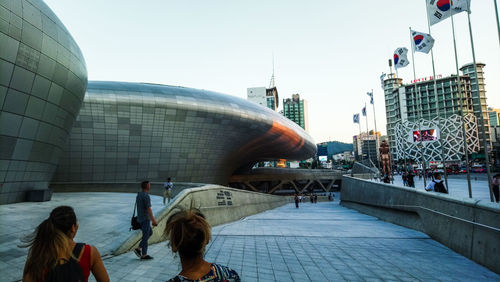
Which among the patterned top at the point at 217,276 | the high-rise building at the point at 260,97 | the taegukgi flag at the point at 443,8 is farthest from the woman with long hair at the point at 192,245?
the high-rise building at the point at 260,97

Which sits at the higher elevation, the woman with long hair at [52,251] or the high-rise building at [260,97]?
the high-rise building at [260,97]

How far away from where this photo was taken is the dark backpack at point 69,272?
1.88m

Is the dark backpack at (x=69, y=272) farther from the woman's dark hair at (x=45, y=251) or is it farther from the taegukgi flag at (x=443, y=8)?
the taegukgi flag at (x=443, y=8)

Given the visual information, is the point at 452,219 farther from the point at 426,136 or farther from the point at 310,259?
the point at 426,136

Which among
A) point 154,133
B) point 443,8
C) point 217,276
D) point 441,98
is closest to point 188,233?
point 217,276

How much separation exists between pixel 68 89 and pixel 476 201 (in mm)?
16016

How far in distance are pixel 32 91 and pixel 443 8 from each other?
1986 centimetres

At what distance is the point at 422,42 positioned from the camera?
15.9 meters

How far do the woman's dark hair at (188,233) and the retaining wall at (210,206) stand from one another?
13.6 ft

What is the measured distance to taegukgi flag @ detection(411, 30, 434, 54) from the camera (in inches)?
615

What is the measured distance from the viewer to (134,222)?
5484mm

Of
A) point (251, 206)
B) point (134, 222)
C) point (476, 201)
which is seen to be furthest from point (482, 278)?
point (251, 206)

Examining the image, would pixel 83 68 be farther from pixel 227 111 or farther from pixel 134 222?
pixel 227 111

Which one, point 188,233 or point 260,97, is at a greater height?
point 260,97
